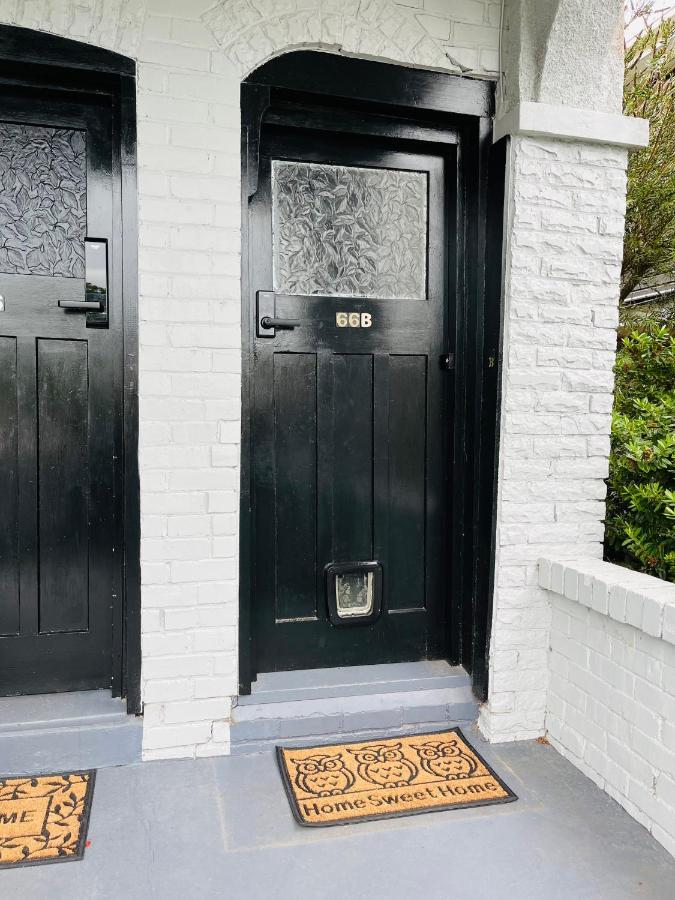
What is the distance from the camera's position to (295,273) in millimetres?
2365

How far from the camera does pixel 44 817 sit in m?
1.79

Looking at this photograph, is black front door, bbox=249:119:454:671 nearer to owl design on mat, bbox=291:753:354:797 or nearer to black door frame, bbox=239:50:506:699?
black door frame, bbox=239:50:506:699

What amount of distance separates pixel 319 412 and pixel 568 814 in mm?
1544

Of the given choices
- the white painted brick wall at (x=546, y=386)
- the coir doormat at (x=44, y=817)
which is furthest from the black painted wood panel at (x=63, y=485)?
the white painted brick wall at (x=546, y=386)

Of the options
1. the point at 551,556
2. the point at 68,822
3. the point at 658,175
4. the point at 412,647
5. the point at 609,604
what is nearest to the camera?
the point at 68,822

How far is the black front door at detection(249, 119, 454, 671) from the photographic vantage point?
235 centimetres

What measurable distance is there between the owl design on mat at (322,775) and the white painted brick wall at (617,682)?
0.80 metres

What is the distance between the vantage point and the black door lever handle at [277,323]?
2.28m

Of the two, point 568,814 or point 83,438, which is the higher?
point 83,438

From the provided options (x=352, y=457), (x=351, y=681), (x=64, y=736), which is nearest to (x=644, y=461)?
(x=352, y=457)

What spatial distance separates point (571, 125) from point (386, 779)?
2.31m

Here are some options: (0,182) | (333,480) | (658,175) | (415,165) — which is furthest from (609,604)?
(658,175)

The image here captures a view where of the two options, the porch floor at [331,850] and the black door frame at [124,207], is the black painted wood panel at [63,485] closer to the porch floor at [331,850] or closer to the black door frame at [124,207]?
the black door frame at [124,207]

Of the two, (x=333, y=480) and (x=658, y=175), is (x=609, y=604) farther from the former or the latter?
(x=658, y=175)
